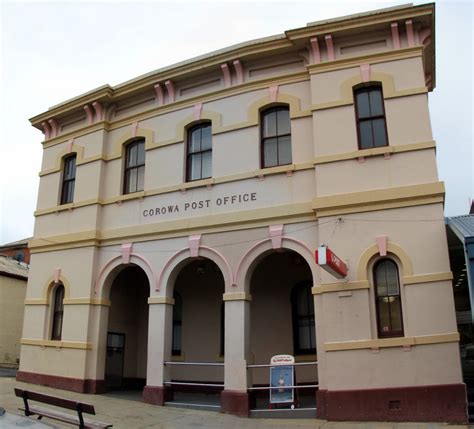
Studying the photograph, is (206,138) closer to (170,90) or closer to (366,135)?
(170,90)

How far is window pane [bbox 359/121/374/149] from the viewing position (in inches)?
457

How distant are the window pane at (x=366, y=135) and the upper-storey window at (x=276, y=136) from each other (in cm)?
184

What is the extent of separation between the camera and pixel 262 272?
14.5 metres

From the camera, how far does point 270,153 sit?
1288 centimetres

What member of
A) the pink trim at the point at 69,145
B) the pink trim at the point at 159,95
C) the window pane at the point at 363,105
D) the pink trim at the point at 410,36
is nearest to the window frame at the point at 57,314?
the pink trim at the point at 69,145

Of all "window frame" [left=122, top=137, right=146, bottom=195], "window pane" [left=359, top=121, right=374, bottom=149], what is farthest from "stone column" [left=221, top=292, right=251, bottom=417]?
"window frame" [left=122, top=137, right=146, bottom=195]

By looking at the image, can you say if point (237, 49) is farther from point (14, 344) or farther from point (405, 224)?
point (14, 344)

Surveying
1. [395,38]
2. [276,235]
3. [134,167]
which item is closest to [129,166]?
[134,167]

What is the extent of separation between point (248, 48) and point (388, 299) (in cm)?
713

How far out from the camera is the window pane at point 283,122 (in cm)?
1289

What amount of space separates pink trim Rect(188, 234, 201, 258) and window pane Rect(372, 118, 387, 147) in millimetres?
4926

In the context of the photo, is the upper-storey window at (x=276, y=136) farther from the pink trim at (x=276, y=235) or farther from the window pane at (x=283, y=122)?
the pink trim at (x=276, y=235)

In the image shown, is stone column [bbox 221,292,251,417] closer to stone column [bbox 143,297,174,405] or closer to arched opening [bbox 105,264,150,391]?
stone column [bbox 143,297,174,405]

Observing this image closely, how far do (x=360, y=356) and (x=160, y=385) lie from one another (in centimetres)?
508
